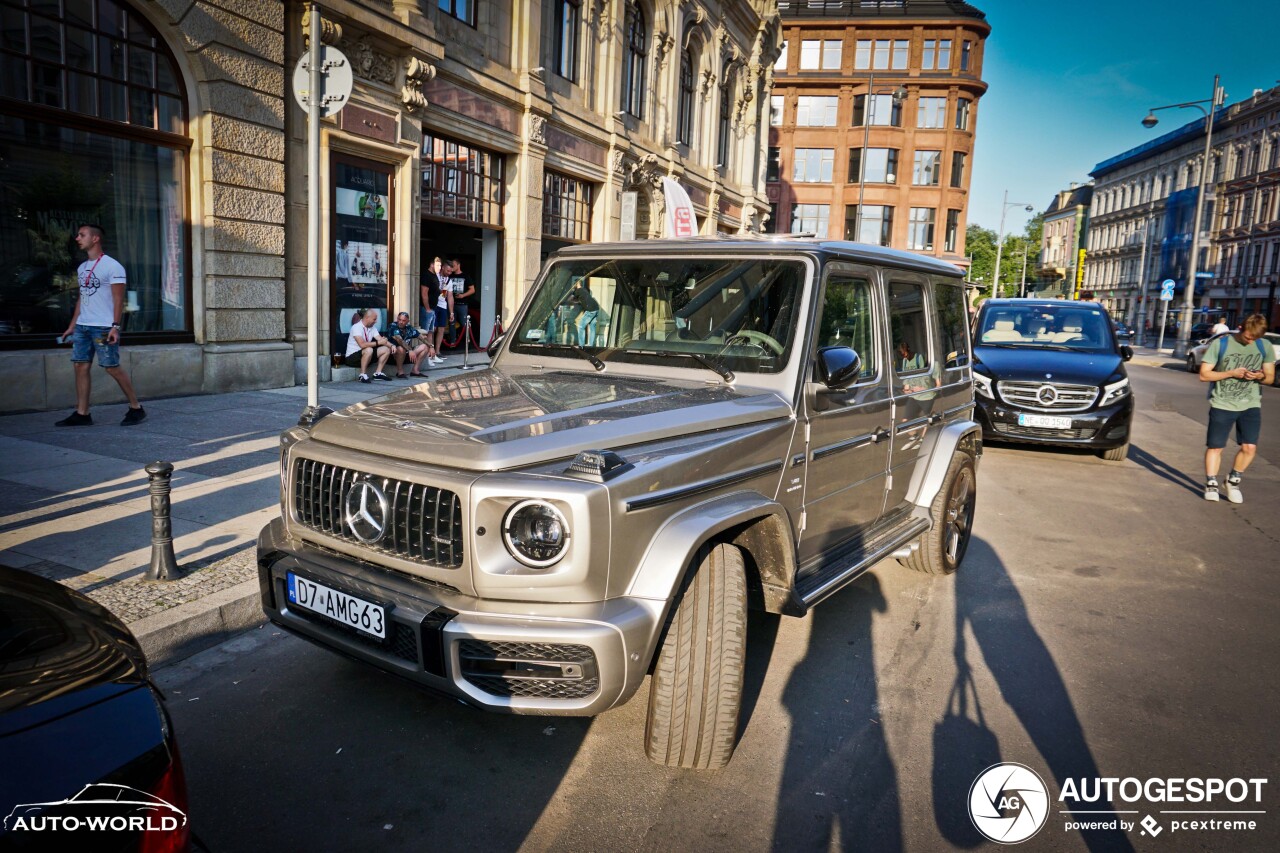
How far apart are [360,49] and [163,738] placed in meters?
12.8

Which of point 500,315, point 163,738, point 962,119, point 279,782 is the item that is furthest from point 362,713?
point 962,119

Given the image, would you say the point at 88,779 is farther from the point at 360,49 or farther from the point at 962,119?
the point at 962,119

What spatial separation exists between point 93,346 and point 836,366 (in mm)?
7451

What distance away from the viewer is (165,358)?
32.7ft

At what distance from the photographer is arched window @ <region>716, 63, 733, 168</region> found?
29.8 metres

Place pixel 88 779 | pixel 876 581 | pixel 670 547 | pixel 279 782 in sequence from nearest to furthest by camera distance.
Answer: pixel 88 779 → pixel 670 547 → pixel 279 782 → pixel 876 581

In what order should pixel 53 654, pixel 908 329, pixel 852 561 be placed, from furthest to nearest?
pixel 908 329, pixel 852 561, pixel 53 654

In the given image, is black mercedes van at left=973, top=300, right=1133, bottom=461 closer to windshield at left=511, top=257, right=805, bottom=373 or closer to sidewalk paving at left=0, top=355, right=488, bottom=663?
windshield at left=511, top=257, right=805, bottom=373

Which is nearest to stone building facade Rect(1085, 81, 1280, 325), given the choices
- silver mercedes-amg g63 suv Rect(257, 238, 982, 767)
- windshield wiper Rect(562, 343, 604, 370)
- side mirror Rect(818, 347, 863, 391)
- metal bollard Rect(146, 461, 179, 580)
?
silver mercedes-amg g63 suv Rect(257, 238, 982, 767)

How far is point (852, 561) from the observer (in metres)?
4.02

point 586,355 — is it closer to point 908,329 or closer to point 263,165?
point 908,329

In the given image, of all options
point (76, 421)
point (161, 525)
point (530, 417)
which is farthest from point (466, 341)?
point (530, 417)

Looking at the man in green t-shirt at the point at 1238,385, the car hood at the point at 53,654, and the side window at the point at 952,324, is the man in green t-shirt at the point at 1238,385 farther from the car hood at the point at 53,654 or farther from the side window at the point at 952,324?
the car hood at the point at 53,654

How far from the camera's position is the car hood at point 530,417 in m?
2.74
